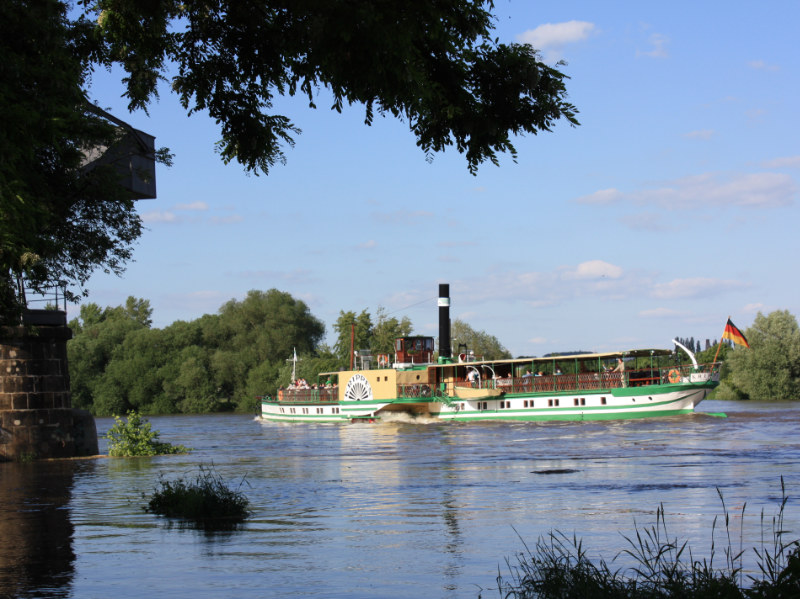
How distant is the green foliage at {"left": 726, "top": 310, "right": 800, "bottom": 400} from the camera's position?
73.1 meters

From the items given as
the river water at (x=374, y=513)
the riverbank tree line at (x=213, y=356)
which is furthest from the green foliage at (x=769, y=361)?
the river water at (x=374, y=513)

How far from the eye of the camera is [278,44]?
25.1 feet

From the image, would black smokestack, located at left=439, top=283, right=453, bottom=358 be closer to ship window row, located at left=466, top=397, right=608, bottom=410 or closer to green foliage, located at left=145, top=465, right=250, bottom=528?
ship window row, located at left=466, top=397, right=608, bottom=410

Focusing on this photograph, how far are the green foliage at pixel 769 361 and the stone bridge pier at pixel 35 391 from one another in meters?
59.4

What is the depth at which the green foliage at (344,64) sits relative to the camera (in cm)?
673

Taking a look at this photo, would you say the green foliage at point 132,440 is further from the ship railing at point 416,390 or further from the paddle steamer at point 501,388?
the ship railing at point 416,390

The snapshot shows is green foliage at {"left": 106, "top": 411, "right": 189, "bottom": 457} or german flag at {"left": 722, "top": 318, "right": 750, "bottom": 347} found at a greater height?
german flag at {"left": 722, "top": 318, "right": 750, "bottom": 347}

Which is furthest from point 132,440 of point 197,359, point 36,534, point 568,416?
point 197,359

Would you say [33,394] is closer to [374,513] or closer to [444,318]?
[374,513]

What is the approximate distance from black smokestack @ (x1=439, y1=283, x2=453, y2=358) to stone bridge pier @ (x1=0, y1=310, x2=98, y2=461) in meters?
37.5

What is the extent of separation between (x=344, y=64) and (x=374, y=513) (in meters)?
10.5

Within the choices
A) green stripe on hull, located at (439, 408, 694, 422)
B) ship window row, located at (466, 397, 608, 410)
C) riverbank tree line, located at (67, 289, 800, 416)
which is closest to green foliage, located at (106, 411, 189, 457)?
green stripe on hull, located at (439, 408, 694, 422)

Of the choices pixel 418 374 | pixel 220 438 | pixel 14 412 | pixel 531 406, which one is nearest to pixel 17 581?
pixel 14 412

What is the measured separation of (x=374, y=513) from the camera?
52.9 ft
